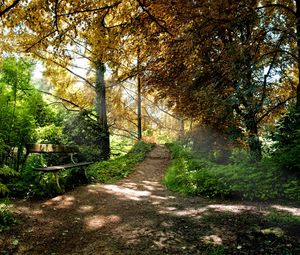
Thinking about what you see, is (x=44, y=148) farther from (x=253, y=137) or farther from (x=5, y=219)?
(x=253, y=137)

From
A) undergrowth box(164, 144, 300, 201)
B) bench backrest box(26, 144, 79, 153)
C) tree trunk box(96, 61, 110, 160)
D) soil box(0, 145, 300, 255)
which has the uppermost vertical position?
tree trunk box(96, 61, 110, 160)

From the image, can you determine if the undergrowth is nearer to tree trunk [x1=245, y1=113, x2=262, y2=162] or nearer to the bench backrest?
tree trunk [x1=245, y1=113, x2=262, y2=162]

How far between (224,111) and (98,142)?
25.8ft

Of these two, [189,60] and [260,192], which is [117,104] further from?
[260,192]

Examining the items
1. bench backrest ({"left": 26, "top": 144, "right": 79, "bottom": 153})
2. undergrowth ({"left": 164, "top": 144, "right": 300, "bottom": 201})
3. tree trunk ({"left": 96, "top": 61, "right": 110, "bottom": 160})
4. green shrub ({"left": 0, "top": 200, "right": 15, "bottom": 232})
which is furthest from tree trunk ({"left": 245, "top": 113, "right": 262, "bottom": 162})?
tree trunk ({"left": 96, "top": 61, "right": 110, "bottom": 160})

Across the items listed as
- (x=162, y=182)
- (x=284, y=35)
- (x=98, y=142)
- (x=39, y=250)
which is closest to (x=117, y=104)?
(x=98, y=142)

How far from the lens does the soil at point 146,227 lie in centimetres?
393

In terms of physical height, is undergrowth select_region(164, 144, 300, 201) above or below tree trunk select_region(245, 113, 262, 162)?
below

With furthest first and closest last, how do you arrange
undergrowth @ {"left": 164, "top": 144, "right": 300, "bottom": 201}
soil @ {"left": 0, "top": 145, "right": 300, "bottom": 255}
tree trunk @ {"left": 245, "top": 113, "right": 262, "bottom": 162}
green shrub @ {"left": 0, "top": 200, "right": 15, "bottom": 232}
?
tree trunk @ {"left": 245, "top": 113, "right": 262, "bottom": 162}
undergrowth @ {"left": 164, "top": 144, "right": 300, "bottom": 201}
green shrub @ {"left": 0, "top": 200, "right": 15, "bottom": 232}
soil @ {"left": 0, "top": 145, "right": 300, "bottom": 255}

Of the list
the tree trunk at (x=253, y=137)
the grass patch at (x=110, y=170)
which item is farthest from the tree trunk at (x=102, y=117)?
the tree trunk at (x=253, y=137)

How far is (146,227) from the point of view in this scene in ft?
15.6

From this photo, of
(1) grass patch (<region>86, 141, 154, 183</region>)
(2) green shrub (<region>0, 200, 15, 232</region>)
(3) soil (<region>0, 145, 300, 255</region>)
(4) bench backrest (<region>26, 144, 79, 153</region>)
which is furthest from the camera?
(1) grass patch (<region>86, 141, 154, 183</region>)

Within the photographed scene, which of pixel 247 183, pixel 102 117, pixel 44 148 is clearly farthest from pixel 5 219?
pixel 102 117

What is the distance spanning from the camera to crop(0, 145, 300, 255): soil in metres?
3.93
